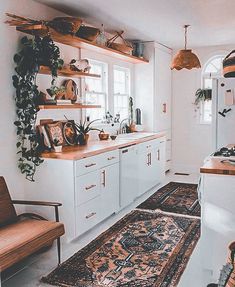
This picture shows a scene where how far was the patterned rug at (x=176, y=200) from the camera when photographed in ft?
15.5

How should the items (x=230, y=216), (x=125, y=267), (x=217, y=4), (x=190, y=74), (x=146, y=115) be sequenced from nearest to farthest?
(x=230, y=216), (x=125, y=267), (x=217, y=4), (x=146, y=115), (x=190, y=74)

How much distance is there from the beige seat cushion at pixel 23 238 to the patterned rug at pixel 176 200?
2.07 metres

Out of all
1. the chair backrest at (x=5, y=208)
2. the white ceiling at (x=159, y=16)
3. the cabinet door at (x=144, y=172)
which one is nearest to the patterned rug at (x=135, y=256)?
the chair backrest at (x=5, y=208)

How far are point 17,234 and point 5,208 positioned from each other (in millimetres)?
365

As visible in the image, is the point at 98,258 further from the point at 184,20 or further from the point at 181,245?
the point at 184,20

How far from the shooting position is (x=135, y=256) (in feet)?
10.8

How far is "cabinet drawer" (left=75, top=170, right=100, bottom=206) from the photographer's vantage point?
3.61 m

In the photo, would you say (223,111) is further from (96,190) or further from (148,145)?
(96,190)

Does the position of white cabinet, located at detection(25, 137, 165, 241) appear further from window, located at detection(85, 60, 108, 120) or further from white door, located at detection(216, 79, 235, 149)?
white door, located at detection(216, 79, 235, 149)

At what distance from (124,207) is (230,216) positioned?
2.27 meters

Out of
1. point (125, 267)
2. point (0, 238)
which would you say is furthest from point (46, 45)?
point (125, 267)

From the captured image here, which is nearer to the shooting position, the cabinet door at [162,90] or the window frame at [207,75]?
the cabinet door at [162,90]

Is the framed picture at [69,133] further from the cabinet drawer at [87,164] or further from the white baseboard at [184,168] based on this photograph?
the white baseboard at [184,168]

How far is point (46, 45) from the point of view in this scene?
3.59 m
